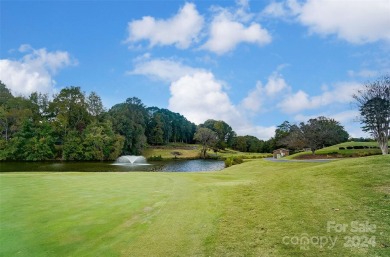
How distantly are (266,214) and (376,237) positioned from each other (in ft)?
9.10

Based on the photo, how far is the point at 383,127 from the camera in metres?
33.0

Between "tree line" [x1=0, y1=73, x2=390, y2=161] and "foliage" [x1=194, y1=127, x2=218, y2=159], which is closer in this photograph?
"tree line" [x1=0, y1=73, x2=390, y2=161]

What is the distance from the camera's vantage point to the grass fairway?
18.3 feet

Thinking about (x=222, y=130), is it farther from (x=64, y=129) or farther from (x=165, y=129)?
(x=64, y=129)

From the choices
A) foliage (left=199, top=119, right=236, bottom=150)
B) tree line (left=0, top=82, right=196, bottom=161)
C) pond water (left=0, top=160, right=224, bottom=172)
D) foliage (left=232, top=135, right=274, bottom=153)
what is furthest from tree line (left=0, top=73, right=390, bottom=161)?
foliage (left=199, top=119, right=236, bottom=150)

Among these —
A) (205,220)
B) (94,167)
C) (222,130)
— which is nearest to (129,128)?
(94,167)

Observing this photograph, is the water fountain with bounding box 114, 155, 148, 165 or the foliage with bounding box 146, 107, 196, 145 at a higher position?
the foliage with bounding box 146, 107, 196, 145

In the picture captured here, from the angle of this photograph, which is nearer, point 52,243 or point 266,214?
point 52,243

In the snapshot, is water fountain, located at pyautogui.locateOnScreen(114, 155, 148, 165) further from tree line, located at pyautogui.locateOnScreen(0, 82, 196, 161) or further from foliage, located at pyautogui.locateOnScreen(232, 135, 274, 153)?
foliage, located at pyautogui.locateOnScreen(232, 135, 274, 153)

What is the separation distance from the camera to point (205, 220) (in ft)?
24.9

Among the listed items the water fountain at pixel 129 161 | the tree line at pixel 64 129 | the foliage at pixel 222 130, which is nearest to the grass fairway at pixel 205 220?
the water fountain at pixel 129 161

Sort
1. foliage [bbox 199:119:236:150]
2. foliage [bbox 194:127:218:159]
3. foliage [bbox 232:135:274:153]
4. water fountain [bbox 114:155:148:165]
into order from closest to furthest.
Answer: water fountain [bbox 114:155:148:165] → foliage [bbox 194:127:218:159] → foliage [bbox 232:135:274:153] → foliage [bbox 199:119:236:150]

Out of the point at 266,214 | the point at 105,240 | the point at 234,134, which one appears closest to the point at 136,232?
the point at 105,240

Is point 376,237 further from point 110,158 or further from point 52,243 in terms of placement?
point 110,158
